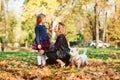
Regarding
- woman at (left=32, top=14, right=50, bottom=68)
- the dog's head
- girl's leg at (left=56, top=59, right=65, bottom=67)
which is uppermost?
woman at (left=32, top=14, right=50, bottom=68)

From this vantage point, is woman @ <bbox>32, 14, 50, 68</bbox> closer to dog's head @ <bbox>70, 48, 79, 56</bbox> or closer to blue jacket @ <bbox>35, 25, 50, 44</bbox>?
blue jacket @ <bbox>35, 25, 50, 44</bbox>

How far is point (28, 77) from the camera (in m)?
7.38

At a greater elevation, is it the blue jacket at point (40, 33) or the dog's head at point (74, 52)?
the blue jacket at point (40, 33)

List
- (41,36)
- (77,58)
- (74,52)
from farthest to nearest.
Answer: (41,36) < (74,52) < (77,58)

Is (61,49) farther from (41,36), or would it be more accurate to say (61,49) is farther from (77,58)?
(41,36)

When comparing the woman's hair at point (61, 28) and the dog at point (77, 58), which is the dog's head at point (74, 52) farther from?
the woman's hair at point (61, 28)

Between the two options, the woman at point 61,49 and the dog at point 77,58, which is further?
the woman at point 61,49

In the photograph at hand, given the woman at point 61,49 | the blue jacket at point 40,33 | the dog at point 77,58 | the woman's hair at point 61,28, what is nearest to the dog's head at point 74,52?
the dog at point 77,58

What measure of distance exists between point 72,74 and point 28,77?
1036 millimetres

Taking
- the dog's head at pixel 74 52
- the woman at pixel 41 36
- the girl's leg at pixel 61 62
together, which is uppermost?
the woman at pixel 41 36

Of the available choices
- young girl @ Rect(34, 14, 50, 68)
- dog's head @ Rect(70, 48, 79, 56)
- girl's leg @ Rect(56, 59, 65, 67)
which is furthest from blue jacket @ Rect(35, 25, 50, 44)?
dog's head @ Rect(70, 48, 79, 56)

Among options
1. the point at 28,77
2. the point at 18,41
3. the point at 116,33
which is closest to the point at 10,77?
the point at 28,77

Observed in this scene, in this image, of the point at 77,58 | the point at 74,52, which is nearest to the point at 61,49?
the point at 74,52

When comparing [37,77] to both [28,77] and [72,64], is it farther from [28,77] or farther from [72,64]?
[72,64]
